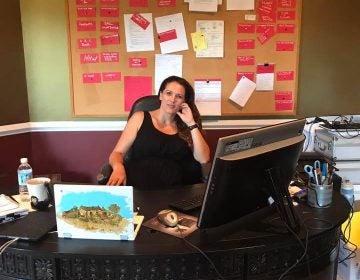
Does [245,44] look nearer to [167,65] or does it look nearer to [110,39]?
[167,65]

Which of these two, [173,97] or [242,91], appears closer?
[173,97]

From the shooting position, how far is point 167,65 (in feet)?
9.63

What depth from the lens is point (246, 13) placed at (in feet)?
9.45

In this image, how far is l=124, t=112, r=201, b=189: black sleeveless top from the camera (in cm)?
228

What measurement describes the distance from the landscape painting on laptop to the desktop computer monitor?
0.24 meters

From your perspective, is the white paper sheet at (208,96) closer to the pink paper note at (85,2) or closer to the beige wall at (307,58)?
the beige wall at (307,58)

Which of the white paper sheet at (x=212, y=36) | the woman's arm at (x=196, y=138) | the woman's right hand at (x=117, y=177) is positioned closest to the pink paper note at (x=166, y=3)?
the white paper sheet at (x=212, y=36)

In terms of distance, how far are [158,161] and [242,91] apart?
105cm

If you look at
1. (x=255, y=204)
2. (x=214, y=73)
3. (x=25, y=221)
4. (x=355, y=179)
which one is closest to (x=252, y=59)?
(x=214, y=73)

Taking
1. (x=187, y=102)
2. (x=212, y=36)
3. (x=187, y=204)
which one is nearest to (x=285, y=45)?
(x=212, y=36)

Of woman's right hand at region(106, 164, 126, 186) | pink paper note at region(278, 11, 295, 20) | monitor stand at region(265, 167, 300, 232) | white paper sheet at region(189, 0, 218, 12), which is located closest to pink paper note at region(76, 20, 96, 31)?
white paper sheet at region(189, 0, 218, 12)

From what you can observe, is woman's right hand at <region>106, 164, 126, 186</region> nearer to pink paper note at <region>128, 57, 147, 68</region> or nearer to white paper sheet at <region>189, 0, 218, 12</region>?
pink paper note at <region>128, 57, 147, 68</region>

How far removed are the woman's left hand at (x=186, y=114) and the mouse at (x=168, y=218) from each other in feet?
3.13

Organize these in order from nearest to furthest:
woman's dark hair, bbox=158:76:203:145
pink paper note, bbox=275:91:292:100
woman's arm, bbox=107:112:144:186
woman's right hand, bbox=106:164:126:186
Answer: woman's right hand, bbox=106:164:126:186
woman's arm, bbox=107:112:144:186
woman's dark hair, bbox=158:76:203:145
pink paper note, bbox=275:91:292:100
